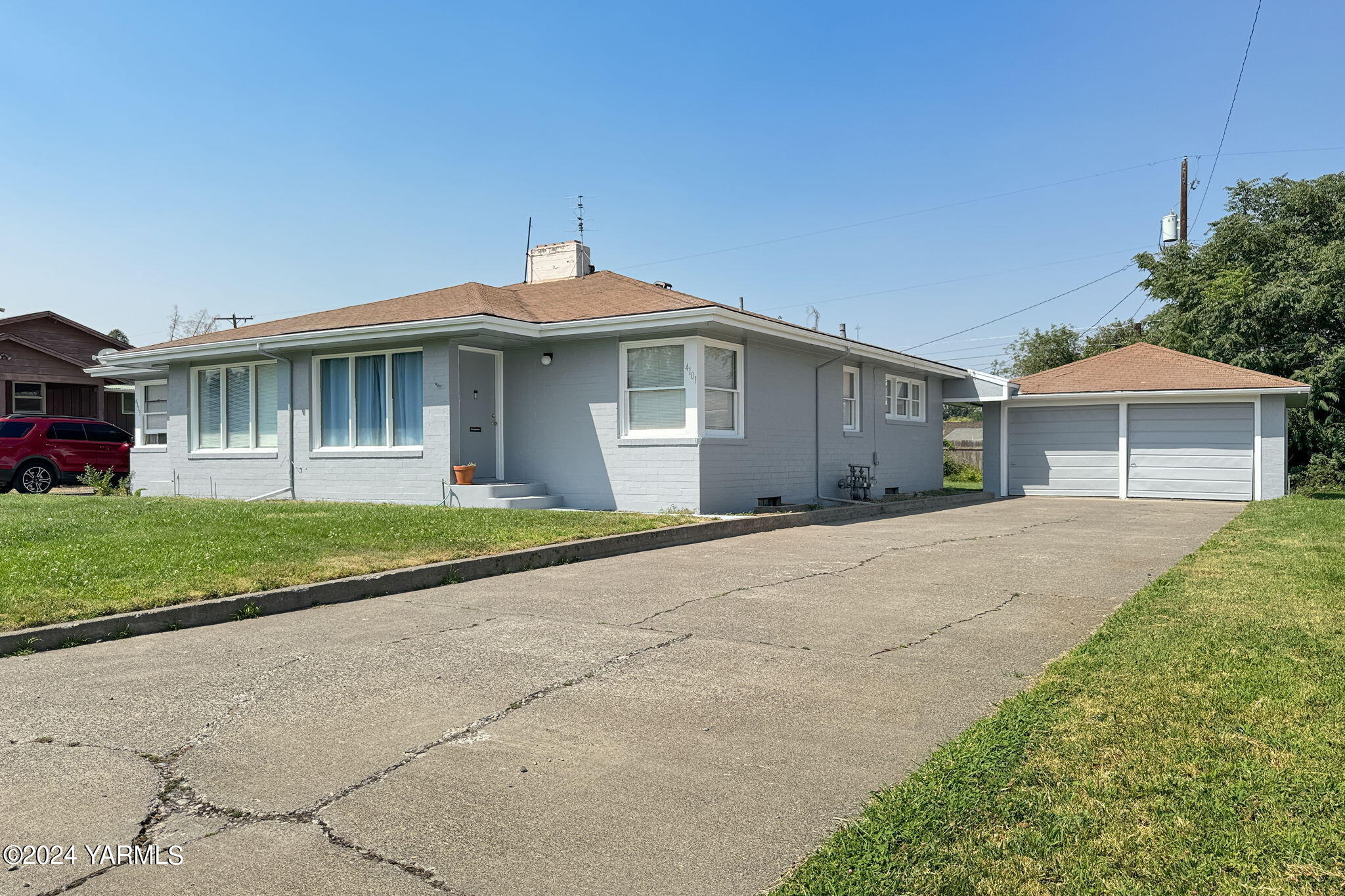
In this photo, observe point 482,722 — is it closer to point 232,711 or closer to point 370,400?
point 232,711

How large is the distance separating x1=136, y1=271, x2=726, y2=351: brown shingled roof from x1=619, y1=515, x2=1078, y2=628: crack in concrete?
4749mm

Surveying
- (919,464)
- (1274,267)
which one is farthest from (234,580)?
(1274,267)

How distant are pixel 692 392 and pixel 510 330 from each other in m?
3.11

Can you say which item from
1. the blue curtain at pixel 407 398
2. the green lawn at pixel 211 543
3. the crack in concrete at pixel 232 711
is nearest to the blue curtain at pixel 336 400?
the blue curtain at pixel 407 398

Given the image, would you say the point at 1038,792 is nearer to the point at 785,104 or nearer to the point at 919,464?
the point at 919,464

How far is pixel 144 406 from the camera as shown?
2002 centimetres

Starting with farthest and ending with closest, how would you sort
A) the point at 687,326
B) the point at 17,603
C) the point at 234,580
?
1. the point at 687,326
2. the point at 234,580
3. the point at 17,603

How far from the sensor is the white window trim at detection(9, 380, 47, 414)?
89.5 feet

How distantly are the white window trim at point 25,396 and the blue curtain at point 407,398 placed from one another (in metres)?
19.5

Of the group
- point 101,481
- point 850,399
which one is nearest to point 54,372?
point 101,481

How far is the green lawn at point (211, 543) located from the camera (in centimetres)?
655

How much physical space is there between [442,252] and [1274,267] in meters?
24.6

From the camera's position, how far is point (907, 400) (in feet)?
69.1

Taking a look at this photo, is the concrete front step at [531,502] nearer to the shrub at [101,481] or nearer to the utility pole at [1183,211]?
the shrub at [101,481]
